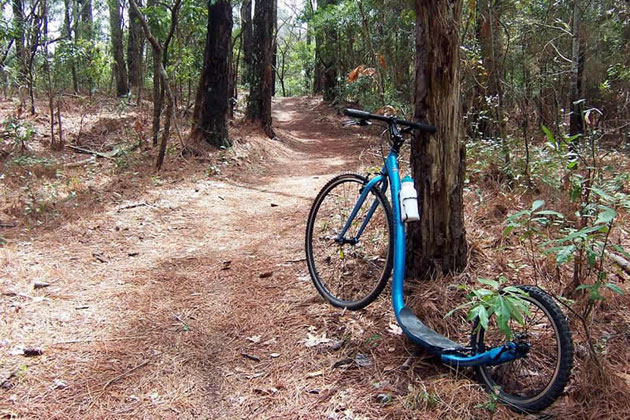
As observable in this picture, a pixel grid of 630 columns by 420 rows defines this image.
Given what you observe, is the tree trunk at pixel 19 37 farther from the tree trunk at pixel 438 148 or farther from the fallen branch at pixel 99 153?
the tree trunk at pixel 438 148

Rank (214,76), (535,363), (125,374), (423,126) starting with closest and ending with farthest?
(535,363), (125,374), (423,126), (214,76)

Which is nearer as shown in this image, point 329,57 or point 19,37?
point 19,37

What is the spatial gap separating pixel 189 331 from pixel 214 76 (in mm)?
5732

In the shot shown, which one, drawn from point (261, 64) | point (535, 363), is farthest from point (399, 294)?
point (261, 64)

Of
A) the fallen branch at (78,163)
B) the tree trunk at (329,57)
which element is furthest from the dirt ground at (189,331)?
the tree trunk at (329,57)

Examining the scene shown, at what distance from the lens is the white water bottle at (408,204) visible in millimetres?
2465

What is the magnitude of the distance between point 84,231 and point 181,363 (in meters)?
2.52

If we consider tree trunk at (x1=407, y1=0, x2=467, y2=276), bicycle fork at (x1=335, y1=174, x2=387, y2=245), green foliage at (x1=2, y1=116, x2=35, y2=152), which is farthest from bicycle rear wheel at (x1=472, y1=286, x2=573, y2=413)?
green foliage at (x1=2, y1=116, x2=35, y2=152)

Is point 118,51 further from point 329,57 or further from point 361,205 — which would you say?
point 361,205

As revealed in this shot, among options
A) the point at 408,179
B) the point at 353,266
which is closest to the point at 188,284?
the point at 353,266

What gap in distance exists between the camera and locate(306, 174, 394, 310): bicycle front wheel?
2938 mm

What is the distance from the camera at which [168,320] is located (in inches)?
117

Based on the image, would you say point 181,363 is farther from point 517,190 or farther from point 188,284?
point 517,190

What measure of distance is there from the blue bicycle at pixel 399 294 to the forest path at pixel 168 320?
9.1 inches
